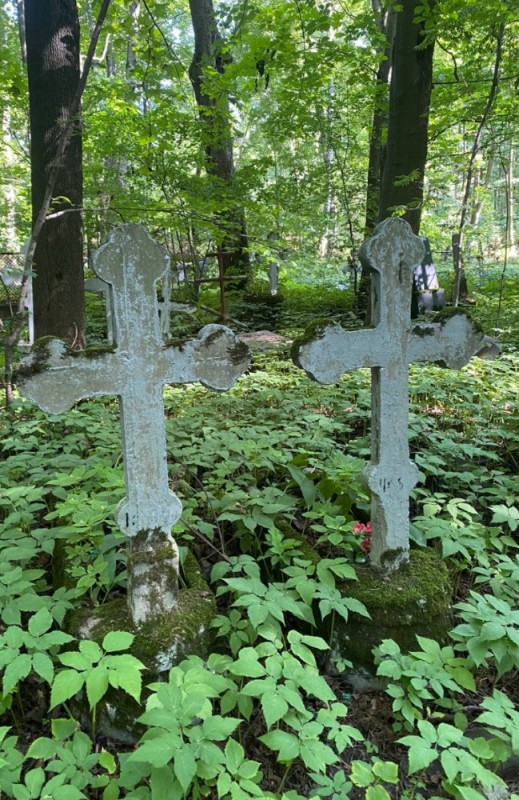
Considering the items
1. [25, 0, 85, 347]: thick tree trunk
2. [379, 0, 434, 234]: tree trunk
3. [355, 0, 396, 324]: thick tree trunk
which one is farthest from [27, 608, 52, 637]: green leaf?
[355, 0, 396, 324]: thick tree trunk

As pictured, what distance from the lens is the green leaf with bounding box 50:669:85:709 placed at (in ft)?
4.69

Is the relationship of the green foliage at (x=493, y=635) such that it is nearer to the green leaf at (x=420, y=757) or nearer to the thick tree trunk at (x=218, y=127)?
the green leaf at (x=420, y=757)

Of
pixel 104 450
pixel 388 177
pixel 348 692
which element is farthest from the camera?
pixel 388 177

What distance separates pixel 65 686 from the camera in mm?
1456

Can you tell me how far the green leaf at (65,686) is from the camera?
143cm

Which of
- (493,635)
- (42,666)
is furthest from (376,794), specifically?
(42,666)

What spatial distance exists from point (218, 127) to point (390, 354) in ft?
21.1

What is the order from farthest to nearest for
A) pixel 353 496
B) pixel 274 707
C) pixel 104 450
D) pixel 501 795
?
pixel 104 450 → pixel 353 496 → pixel 501 795 → pixel 274 707

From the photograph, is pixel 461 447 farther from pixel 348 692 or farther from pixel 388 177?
pixel 388 177

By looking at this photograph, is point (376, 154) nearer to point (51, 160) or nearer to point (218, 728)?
point (51, 160)

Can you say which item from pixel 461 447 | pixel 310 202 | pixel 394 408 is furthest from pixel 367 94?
pixel 394 408

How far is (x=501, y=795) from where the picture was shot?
1.74 m

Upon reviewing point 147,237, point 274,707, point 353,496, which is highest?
point 147,237

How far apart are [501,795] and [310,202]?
10.1 metres
